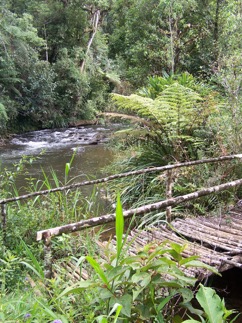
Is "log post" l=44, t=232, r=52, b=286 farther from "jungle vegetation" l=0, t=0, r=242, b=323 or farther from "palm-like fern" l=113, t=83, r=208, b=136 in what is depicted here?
"palm-like fern" l=113, t=83, r=208, b=136

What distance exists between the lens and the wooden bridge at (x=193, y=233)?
249cm

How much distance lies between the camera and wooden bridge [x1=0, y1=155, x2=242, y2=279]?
8.18 feet

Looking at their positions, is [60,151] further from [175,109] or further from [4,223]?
[4,223]

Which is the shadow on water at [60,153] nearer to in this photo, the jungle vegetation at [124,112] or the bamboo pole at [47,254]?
the jungle vegetation at [124,112]

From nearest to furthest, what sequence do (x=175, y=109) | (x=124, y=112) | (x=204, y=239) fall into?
(x=204, y=239)
(x=175, y=109)
(x=124, y=112)

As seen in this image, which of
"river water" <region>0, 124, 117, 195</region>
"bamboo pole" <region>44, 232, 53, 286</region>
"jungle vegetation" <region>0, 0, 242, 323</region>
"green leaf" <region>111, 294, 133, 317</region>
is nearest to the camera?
"green leaf" <region>111, 294, 133, 317</region>

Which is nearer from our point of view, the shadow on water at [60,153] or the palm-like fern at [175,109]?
the palm-like fern at [175,109]

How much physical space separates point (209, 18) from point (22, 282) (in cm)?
970

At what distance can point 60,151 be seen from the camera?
12578 millimetres

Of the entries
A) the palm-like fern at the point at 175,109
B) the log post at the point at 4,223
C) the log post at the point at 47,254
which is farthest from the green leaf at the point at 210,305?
the palm-like fern at the point at 175,109

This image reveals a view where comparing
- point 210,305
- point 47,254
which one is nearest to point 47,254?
point 47,254

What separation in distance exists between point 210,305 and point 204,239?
1.74 meters

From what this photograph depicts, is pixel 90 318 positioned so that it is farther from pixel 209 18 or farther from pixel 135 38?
pixel 135 38

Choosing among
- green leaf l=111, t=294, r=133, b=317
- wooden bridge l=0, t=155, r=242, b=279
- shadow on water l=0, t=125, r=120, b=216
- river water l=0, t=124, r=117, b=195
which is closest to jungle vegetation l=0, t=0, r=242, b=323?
green leaf l=111, t=294, r=133, b=317
